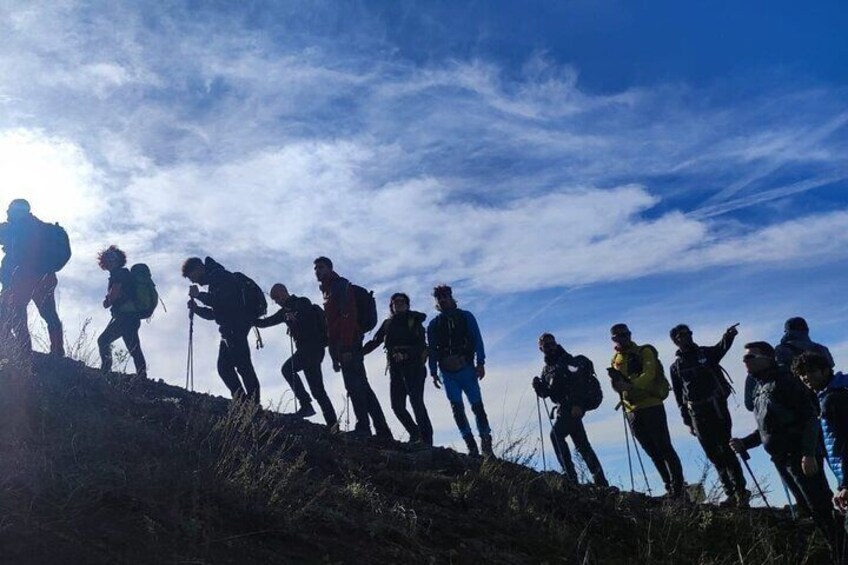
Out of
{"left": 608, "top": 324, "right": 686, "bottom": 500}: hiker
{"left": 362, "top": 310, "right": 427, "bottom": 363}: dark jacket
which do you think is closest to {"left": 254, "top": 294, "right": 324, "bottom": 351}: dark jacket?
{"left": 362, "top": 310, "right": 427, "bottom": 363}: dark jacket

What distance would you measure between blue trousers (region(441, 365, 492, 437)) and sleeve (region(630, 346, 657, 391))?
5.66ft

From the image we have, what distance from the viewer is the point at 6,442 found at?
465cm

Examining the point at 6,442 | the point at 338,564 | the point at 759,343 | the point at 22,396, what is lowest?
the point at 338,564

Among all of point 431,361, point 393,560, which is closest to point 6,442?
point 393,560

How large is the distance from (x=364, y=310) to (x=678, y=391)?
3614mm

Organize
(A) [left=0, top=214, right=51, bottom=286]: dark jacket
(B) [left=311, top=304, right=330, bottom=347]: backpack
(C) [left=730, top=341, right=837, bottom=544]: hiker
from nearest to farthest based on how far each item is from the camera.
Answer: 1. (C) [left=730, top=341, right=837, bottom=544]: hiker
2. (A) [left=0, top=214, right=51, bottom=286]: dark jacket
3. (B) [left=311, top=304, right=330, bottom=347]: backpack

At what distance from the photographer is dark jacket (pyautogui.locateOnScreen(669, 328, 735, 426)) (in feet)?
26.0

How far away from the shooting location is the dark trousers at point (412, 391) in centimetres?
881

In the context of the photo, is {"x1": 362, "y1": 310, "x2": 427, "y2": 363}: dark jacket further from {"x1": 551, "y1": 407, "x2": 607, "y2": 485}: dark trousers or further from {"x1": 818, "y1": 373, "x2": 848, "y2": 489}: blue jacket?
{"x1": 818, "y1": 373, "x2": 848, "y2": 489}: blue jacket

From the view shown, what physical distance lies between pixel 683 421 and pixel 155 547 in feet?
19.9

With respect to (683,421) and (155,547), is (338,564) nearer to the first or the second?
(155,547)

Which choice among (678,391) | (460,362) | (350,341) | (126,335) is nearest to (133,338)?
(126,335)

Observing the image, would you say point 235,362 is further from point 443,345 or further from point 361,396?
point 443,345

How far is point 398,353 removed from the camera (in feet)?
28.9
